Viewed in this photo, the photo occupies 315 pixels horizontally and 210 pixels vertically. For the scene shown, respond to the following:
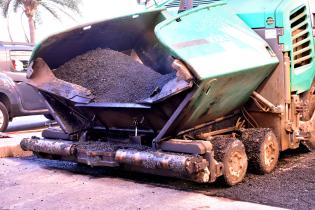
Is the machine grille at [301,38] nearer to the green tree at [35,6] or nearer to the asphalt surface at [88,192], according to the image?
the asphalt surface at [88,192]

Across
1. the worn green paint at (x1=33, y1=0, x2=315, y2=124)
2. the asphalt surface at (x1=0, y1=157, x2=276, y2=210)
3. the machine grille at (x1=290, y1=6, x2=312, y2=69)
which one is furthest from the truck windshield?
the machine grille at (x1=290, y1=6, x2=312, y2=69)

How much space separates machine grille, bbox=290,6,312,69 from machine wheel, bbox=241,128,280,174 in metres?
1.04

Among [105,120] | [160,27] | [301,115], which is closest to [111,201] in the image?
[105,120]

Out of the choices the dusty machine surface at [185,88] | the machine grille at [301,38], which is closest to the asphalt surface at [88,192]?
the dusty machine surface at [185,88]

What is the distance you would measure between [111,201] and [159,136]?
87 cm

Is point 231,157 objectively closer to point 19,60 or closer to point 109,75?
point 109,75

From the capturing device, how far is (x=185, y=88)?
17.1 feet

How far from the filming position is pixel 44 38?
251 inches

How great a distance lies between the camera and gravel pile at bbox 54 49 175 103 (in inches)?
251

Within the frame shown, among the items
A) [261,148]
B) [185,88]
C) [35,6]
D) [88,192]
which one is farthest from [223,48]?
[35,6]

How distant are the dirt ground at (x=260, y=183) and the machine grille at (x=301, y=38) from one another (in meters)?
1.32

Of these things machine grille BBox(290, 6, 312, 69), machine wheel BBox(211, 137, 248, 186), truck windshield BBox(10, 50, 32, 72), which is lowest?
machine wheel BBox(211, 137, 248, 186)

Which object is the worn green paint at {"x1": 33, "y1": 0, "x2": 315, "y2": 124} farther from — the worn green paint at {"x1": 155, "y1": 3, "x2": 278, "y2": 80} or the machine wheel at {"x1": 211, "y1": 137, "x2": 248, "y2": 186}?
the machine wheel at {"x1": 211, "y1": 137, "x2": 248, "y2": 186}

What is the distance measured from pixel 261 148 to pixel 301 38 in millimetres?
1690
